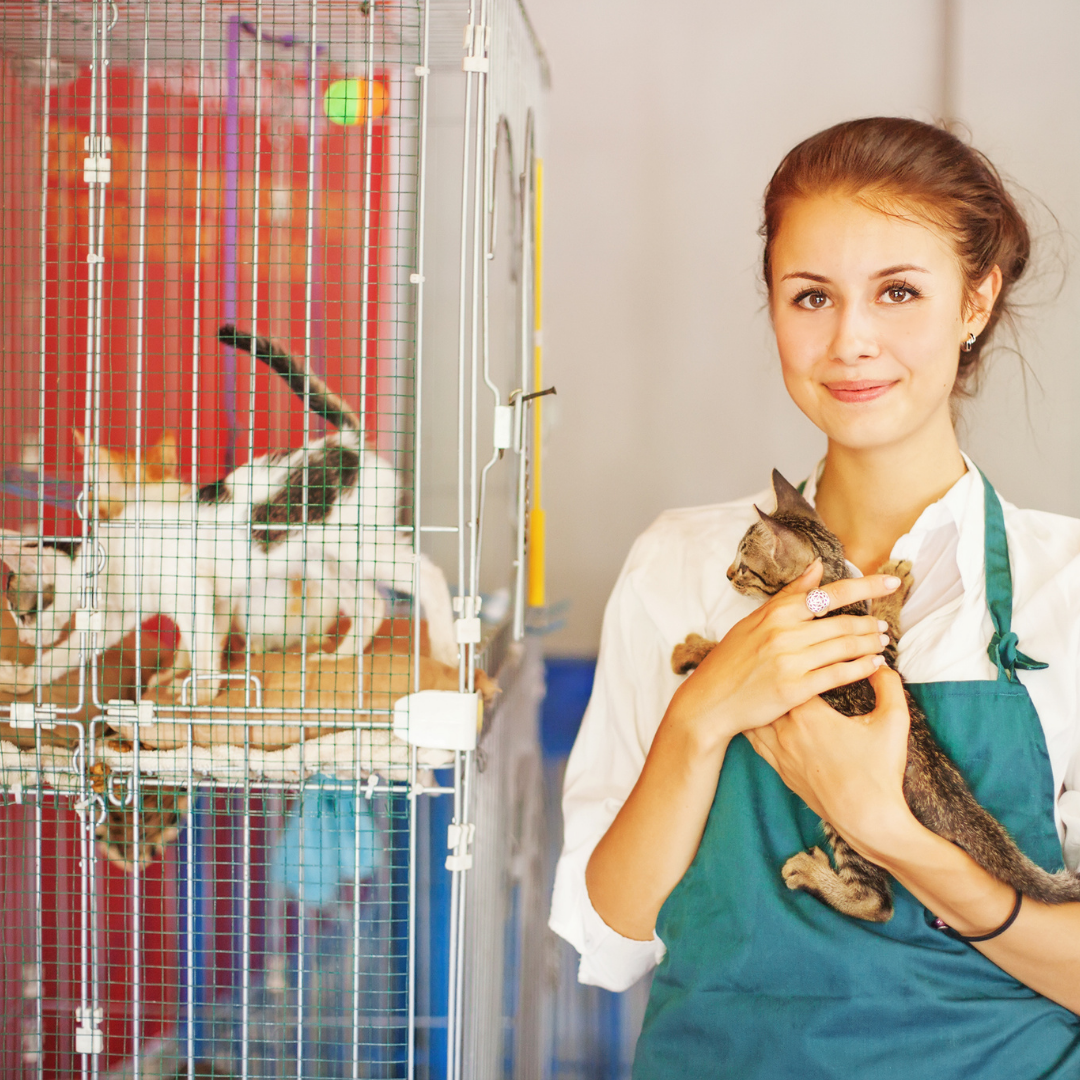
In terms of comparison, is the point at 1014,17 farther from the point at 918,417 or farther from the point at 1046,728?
the point at 1046,728

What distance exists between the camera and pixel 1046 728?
35.1 inches

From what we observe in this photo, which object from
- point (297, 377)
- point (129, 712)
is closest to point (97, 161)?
point (297, 377)

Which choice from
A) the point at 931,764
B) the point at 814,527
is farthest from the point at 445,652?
the point at 931,764

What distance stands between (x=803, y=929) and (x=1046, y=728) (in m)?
0.31

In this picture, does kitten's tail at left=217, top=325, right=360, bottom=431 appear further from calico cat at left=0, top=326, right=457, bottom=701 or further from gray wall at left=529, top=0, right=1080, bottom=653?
gray wall at left=529, top=0, right=1080, bottom=653

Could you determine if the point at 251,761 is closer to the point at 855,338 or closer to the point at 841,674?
the point at 841,674

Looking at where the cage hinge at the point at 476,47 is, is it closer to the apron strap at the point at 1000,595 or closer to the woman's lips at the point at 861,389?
the woman's lips at the point at 861,389

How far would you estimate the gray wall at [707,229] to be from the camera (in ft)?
5.61

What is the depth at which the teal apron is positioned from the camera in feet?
2.82

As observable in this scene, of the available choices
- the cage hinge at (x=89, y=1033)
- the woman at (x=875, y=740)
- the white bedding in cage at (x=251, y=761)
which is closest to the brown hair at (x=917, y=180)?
the woman at (x=875, y=740)

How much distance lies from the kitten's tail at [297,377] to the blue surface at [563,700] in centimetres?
83

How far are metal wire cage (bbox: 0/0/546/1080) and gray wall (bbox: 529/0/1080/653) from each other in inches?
9.7

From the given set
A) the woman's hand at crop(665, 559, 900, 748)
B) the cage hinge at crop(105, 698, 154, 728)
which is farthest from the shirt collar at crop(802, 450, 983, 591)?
the cage hinge at crop(105, 698, 154, 728)

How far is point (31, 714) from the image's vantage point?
41.4 inches
